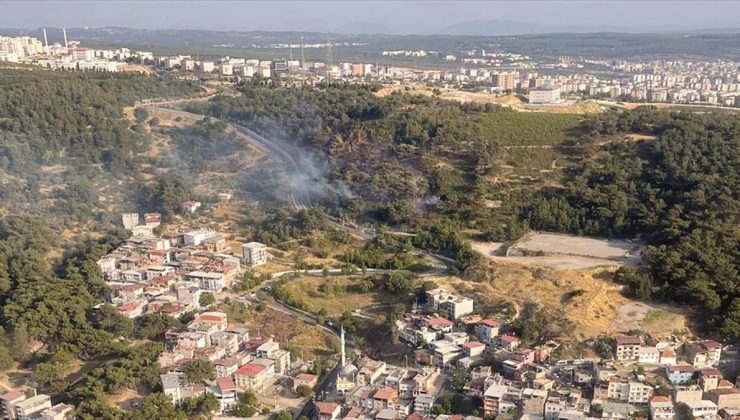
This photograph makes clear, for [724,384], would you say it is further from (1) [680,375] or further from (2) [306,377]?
(2) [306,377]

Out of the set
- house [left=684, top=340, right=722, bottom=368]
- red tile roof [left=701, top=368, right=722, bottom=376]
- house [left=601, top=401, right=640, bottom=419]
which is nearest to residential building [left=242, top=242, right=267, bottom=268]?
house [left=601, top=401, right=640, bottom=419]

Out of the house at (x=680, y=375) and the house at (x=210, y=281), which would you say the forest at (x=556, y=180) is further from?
the house at (x=210, y=281)

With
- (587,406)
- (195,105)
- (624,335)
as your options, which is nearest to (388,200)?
(624,335)

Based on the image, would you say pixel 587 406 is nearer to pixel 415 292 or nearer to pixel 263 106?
pixel 415 292

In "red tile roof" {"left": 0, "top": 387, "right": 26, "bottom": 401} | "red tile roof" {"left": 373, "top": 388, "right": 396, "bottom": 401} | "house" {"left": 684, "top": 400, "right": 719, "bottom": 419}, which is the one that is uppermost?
"house" {"left": 684, "top": 400, "right": 719, "bottom": 419}

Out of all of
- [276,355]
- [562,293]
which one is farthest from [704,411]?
[276,355]

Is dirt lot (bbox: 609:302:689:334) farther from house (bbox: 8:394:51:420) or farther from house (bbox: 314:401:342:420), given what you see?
house (bbox: 8:394:51:420)

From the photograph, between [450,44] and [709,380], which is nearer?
[709,380]
